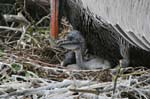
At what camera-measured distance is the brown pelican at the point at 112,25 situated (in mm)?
2648

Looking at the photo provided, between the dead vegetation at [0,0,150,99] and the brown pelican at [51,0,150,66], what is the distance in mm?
120

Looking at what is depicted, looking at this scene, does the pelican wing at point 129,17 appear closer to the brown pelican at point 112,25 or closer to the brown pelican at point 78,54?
the brown pelican at point 112,25

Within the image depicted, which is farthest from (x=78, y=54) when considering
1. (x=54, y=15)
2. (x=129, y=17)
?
(x=129, y=17)

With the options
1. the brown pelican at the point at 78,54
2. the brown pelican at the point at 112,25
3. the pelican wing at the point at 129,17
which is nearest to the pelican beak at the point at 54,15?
the brown pelican at the point at 112,25

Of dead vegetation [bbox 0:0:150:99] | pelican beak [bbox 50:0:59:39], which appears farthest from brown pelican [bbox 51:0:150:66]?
dead vegetation [bbox 0:0:150:99]

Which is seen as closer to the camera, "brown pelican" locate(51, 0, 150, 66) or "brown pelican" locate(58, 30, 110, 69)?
"brown pelican" locate(51, 0, 150, 66)

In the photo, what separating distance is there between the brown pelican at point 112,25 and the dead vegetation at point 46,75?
0.12 m

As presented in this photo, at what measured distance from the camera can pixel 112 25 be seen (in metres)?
2.87

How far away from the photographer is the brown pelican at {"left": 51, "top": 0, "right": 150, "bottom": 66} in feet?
8.69

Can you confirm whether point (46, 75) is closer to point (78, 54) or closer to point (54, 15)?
point (78, 54)

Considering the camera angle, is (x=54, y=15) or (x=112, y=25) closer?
(x=112, y=25)

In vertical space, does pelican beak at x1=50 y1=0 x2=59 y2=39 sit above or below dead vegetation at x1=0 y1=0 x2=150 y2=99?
above

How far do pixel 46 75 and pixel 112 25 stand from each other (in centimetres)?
→ 44

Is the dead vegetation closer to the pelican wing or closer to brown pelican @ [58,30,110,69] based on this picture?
brown pelican @ [58,30,110,69]
